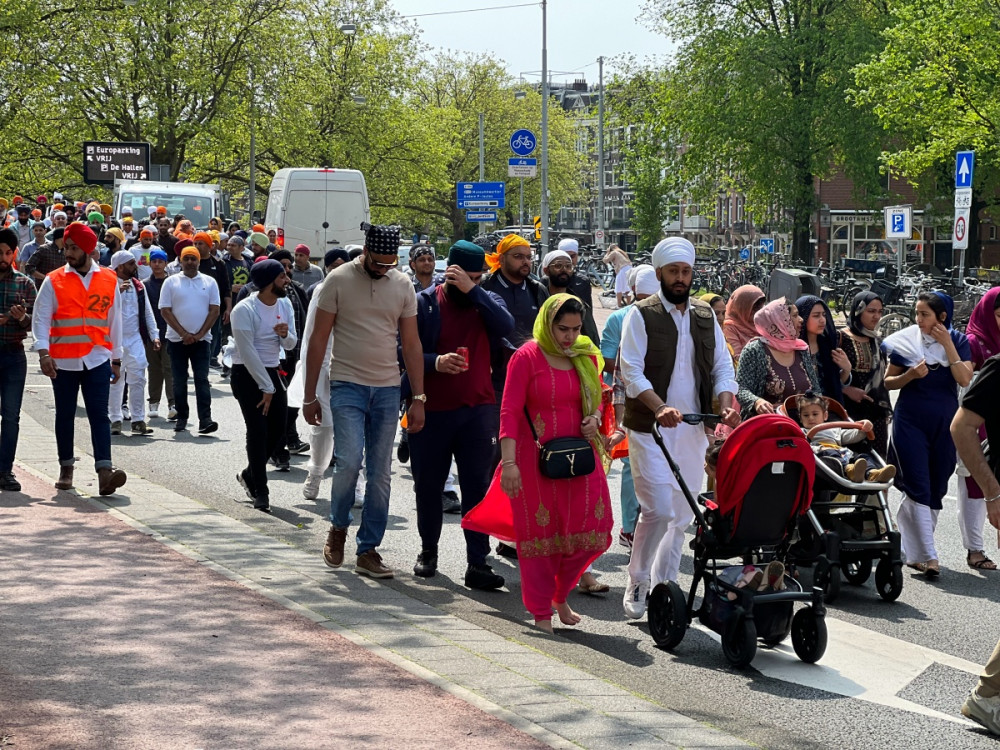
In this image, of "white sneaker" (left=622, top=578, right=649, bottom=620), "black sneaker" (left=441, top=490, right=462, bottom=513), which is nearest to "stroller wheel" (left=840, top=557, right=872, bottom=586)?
"white sneaker" (left=622, top=578, right=649, bottom=620)

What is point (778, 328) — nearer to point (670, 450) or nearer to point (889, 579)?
point (889, 579)

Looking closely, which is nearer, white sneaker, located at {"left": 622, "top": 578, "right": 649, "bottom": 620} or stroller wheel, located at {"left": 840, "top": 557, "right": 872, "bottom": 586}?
white sneaker, located at {"left": 622, "top": 578, "right": 649, "bottom": 620}

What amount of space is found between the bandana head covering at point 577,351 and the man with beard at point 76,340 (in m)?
4.11

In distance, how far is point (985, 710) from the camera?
5.80 meters

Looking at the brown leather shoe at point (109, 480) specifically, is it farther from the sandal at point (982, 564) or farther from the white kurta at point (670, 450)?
the sandal at point (982, 564)

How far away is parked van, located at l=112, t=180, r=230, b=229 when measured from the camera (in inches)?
1271

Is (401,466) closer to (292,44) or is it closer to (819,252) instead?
(292,44)

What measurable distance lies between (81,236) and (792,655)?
587 centimetres

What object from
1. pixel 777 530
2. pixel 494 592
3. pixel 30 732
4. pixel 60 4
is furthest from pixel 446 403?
pixel 60 4

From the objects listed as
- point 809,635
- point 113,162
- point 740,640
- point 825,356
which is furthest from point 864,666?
point 113,162

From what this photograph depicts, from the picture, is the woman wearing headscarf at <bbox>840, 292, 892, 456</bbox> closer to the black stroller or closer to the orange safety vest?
the black stroller

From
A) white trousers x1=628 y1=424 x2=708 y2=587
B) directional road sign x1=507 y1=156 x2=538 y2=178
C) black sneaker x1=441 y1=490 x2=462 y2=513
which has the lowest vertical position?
black sneaker x1=441 y1=490 x2=462 y2=513

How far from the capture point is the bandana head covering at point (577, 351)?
733 cm

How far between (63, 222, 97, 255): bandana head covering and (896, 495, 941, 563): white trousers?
5.75 meters
